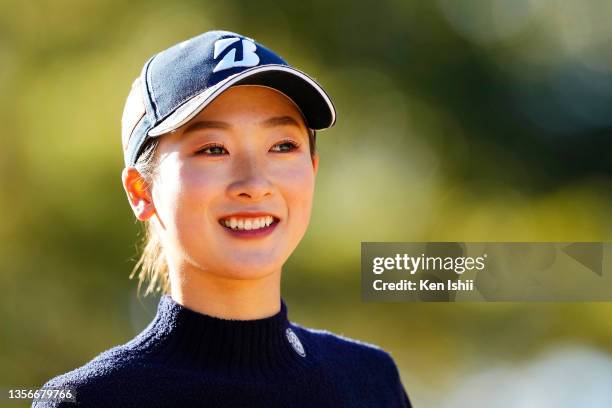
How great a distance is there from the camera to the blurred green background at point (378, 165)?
3.94 m

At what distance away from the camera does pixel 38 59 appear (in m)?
4.29

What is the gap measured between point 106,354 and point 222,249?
26 centimetres

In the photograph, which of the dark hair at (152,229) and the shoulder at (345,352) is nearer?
the dark hair at (152,229)

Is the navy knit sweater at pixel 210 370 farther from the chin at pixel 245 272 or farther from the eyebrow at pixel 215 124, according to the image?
the eyebrow at pixel 215 124

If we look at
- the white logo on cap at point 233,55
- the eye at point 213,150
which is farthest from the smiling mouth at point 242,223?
the white logo on cap at point 233,55

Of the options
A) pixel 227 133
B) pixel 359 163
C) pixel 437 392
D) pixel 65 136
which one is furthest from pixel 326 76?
pixel 227 133

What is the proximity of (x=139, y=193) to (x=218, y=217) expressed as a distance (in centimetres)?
20

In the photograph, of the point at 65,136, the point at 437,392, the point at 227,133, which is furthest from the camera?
the point at 65,136

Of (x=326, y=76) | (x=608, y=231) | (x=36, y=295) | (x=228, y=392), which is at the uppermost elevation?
(x=326, y=76)

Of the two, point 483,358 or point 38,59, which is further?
point 38,59

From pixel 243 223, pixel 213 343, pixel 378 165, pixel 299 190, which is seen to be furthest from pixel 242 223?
pixel 378 165

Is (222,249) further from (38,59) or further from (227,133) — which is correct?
(38,59)

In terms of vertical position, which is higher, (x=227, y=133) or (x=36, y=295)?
(x=36, y=295)

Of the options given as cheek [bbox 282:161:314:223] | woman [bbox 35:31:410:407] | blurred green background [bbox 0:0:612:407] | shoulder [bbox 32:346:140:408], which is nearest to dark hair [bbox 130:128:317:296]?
woman [bbox 35:31:410:407]
